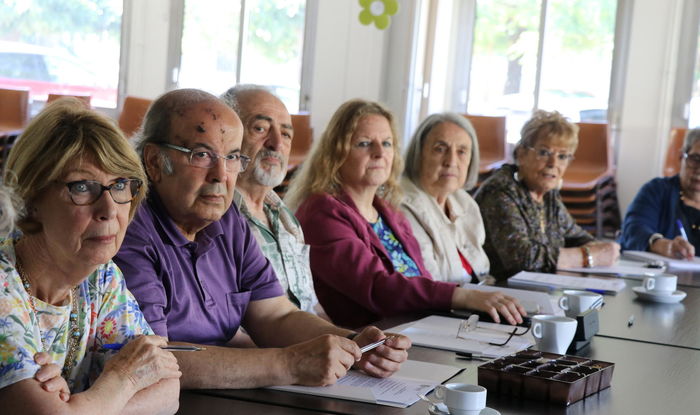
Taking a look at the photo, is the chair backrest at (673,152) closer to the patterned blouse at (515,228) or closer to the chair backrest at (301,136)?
the chair backrest at (301,136)

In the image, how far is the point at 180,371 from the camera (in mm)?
1589

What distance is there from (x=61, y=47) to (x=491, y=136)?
12.9 feet

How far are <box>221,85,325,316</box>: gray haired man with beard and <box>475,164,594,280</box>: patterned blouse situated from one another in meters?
1.29

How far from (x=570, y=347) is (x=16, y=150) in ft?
4.34

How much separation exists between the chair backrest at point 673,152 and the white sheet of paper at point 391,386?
553 cm

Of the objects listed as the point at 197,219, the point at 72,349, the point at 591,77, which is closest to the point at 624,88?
the point at 591,77

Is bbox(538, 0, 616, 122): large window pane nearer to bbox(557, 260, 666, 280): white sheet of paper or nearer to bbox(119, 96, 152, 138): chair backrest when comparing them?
bbox(119, 96, 152, 138): chair backrest

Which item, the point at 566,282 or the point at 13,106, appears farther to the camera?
the point at 13,106

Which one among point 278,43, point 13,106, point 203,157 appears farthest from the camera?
point 278,43

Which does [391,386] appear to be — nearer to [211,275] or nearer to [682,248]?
[211,275]

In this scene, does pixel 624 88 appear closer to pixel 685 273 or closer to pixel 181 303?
pixel 685 273

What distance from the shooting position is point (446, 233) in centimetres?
346

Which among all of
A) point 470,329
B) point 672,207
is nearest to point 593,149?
point 672,207

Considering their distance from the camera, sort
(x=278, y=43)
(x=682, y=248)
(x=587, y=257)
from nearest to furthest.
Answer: (x=587, y=257)
(x=682, y=248)
(x=278, y=43)
